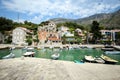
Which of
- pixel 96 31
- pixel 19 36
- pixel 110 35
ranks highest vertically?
pixel 96 31

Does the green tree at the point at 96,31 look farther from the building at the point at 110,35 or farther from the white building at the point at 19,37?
the white building at the point at 19,37

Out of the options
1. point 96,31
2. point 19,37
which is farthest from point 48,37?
point 96,31

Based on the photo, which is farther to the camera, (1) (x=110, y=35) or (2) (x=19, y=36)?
(1) (x=110, y=35)

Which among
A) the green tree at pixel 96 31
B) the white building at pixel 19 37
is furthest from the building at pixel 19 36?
the green tree at pixel 96 31

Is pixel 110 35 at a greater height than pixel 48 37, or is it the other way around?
pixel 110 35

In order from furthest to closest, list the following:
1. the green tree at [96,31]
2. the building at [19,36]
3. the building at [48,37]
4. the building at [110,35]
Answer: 1. the building at [110,35]
2. the green tree at [96,31]
3. the building at [48,37]
4. the building at [19,36]

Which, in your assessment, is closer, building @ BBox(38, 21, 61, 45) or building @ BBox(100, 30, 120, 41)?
building @ BBox(38, 21, 61, 45)

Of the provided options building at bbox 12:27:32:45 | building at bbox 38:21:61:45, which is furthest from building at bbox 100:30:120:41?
building at bbox 12:27:32:45

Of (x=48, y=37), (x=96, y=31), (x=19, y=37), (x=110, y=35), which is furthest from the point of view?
(x=110, y=35)

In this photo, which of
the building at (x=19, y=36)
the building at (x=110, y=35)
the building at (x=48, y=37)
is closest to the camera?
the building at (x=19, y=36)

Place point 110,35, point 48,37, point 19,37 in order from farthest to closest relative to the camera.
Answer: point 110,35 < point 48,37 < point 19,37

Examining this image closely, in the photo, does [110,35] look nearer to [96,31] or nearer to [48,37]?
[96,31]

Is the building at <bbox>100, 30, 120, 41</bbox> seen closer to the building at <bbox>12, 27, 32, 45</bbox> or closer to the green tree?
the green tree

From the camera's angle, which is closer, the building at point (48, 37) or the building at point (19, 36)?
the building at point (19, 36)
